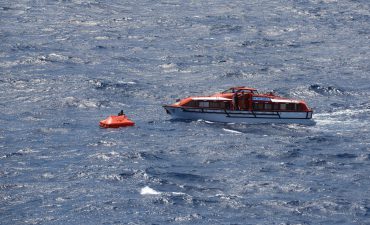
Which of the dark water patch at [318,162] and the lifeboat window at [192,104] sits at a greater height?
the lifeboat window at [192,104]

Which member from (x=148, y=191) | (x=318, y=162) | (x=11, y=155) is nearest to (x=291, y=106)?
(x=318, y=162)

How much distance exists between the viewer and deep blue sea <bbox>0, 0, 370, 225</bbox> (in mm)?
62219

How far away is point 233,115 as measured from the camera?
8844 centimetres

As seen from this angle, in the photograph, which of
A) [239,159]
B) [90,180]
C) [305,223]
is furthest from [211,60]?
[305,223]

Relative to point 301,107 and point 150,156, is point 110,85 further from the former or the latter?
point 150,156

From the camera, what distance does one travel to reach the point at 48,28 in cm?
13100

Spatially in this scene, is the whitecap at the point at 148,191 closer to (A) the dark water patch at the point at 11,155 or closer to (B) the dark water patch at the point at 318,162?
(A) the dark water patch at the point at 11,155

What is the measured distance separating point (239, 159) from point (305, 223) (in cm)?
1550

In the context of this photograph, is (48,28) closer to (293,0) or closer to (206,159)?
(293,0)

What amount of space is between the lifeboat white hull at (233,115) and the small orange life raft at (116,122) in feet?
18.7

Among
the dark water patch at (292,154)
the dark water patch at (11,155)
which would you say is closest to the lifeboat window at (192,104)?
the dark water patch at (292,154)

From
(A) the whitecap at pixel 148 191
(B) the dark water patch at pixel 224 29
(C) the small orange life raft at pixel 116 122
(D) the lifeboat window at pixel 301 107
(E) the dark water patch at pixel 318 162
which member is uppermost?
(B) the dark water patch at pixel 224 29

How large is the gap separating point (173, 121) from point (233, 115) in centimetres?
604

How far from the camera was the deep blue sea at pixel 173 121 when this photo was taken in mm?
62219
